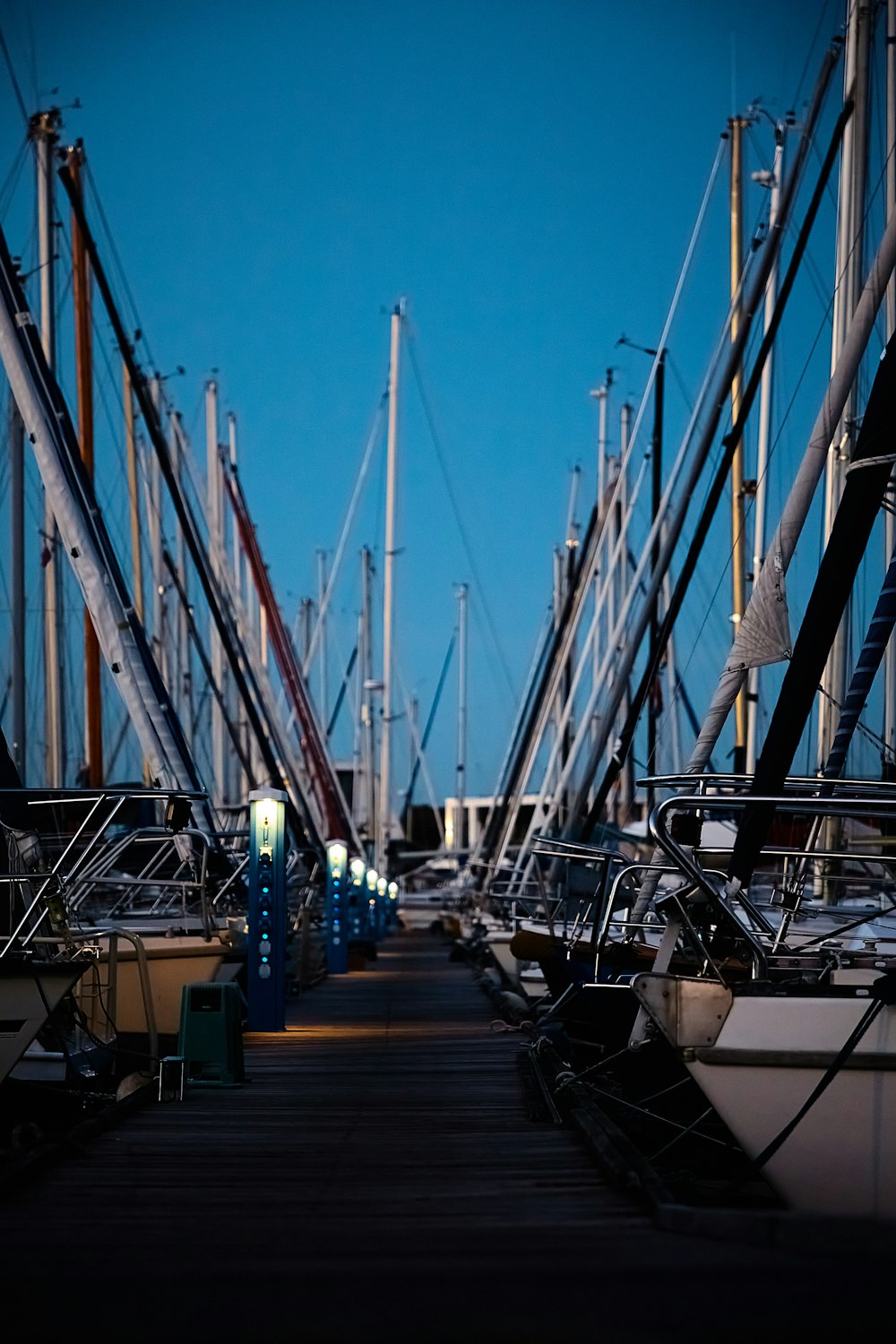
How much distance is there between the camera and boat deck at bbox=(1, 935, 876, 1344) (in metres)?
5.46

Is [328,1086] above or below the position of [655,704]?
below

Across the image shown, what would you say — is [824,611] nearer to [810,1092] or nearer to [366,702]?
[810,1092]

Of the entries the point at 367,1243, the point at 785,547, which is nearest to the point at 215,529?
the point at 785,547

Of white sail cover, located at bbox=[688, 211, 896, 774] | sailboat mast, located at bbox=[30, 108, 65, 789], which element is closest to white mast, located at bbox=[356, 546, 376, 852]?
sailboat mast, located at bbox=[30, 108, 65, 789]

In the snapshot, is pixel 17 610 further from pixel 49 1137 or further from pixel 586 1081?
pixel 49 1137

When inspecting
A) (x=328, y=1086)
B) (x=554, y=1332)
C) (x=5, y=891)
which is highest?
(x=5, y=891)

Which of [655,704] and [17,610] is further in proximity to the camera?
[655,704]

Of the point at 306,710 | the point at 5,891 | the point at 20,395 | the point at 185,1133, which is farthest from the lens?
the point at 306,710

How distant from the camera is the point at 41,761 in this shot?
26.2 m

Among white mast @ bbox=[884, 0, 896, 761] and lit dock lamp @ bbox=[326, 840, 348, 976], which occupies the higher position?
white mast @ bbox=[884, 0, 896, 761]

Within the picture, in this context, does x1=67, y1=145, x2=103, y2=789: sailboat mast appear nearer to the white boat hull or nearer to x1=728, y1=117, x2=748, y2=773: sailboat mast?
x1=728, y1=117, x2=748, y2=773: sailboat mast

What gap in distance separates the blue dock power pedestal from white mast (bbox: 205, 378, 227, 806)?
1954 centimetres

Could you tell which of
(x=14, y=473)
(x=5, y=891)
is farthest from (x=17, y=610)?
(x=5, y=891)

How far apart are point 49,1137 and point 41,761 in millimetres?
17542
